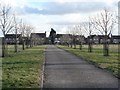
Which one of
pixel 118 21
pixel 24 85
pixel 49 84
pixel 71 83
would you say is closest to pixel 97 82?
pixel 71 83

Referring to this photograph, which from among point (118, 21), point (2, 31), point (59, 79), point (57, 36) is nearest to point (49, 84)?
point (59, 79)

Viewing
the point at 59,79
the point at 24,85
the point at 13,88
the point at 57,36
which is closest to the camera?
the point at 13,88

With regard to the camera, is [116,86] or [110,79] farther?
[110,79]

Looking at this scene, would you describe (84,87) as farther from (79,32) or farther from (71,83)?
(79,32)

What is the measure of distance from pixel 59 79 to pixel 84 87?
259 centimetres

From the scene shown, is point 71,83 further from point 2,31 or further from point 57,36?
point 57,36

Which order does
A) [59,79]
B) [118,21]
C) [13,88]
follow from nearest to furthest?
[13,88] < [59,79] < [118,21]

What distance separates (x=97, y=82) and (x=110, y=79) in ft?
3.98

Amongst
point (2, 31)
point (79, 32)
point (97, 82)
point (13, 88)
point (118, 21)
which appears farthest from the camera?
point (79, 32)

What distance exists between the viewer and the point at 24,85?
12.3 meters

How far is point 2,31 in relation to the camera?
34.6m

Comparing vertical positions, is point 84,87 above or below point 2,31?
below

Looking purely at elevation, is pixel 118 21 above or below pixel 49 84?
above

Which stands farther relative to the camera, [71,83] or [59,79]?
[59,79]
